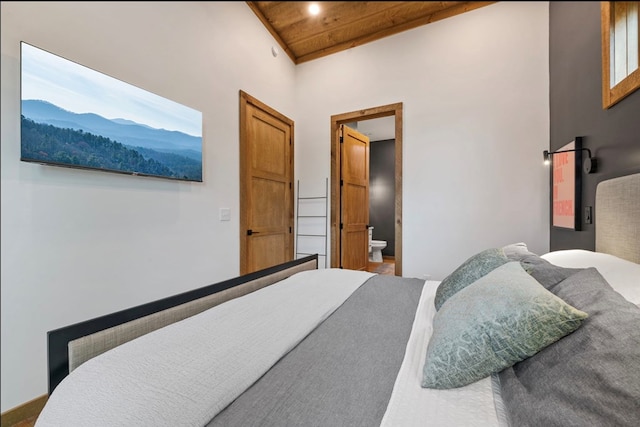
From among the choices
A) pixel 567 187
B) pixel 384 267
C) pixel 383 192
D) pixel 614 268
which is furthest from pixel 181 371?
pixel 383 192

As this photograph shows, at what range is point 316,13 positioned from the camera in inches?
88.5

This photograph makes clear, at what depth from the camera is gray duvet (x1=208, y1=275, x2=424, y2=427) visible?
0.53 meters

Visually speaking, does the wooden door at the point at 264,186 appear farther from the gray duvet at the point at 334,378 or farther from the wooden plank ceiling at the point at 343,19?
the gray duvet at the point at 334,378

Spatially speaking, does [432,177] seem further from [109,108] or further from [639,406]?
[109,108]

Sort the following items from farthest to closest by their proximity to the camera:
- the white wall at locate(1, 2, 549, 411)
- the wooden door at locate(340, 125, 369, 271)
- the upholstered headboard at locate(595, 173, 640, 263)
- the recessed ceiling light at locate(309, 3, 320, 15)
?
1. the wooden door at locate(340, 125, 369, 271)
2. the recessed ceiling light at locate(309, 3, 320, 15)
3. the white wall at locate(1, 2, 549, 411)
4. the upholstered headboard at locate(595, 173, 640, 263)

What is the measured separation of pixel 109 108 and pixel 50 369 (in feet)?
4.76

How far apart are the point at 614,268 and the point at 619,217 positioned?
512mm

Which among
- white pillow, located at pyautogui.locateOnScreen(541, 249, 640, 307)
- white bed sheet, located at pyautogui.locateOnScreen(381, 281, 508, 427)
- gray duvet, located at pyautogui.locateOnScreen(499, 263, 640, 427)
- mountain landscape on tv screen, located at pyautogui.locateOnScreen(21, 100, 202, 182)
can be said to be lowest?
white bed sheet, located at pyautogui.locateOnScreen(381, 281, 508, 427)

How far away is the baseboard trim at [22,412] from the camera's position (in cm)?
125

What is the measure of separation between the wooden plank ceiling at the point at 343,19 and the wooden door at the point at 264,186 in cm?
93

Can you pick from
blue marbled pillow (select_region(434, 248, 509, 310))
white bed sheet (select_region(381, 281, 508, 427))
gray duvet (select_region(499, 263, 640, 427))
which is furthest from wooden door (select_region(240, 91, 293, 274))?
gray duvet (select_region(499, 263, 640, 427))

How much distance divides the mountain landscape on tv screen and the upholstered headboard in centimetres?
256

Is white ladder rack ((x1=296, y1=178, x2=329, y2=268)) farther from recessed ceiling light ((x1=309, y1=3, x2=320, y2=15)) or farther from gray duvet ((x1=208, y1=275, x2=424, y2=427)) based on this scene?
gray duvet ((x1=208, y1=275, x2=424, y2=427))

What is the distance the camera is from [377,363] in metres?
0.73
